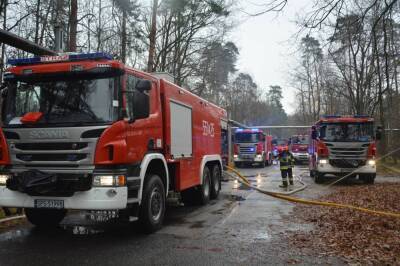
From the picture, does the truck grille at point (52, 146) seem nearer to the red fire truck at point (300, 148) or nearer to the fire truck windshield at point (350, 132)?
the fire truck windshield at point (350, 132)

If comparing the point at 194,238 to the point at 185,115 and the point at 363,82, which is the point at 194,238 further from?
the point at 363,82

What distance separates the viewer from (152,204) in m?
7.68

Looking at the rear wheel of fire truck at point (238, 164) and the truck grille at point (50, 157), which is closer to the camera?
the truck grille at point (50, 157)

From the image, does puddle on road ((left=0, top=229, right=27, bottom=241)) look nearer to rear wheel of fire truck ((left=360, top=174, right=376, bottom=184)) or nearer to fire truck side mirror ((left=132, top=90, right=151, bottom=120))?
fire truck side mirror ((left=132, top=90, right=151, bottom=120))

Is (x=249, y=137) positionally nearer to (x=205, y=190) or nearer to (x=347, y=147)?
(x=347, y=147)

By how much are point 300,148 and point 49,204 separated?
107 ft

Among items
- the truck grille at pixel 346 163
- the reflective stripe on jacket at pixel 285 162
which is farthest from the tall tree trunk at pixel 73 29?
the truck grille at pixel 346 163

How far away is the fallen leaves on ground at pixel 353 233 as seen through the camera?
20.2ft

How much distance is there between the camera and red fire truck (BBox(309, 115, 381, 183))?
16984 mm

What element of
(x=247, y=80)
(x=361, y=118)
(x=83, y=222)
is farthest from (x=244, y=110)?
(x=83, y=222)

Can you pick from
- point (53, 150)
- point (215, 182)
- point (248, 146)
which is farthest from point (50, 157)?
point (248, 146)

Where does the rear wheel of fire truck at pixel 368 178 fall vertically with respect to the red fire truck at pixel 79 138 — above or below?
below

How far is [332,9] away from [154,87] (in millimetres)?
4268

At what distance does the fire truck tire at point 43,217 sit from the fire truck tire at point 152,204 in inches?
80.6
